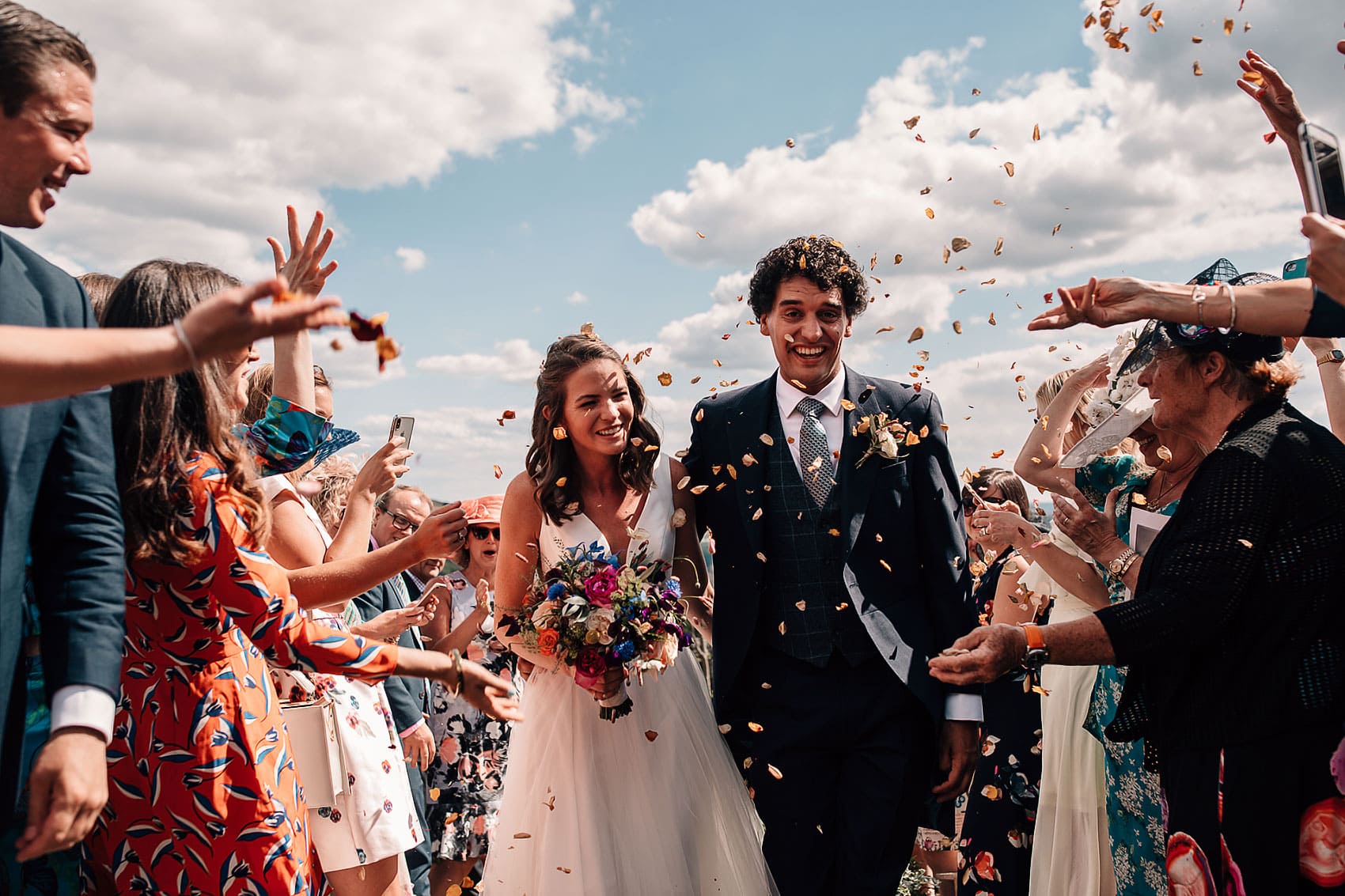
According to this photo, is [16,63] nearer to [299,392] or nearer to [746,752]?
[299,392]

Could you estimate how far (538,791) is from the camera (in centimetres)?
445

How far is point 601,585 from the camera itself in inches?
164

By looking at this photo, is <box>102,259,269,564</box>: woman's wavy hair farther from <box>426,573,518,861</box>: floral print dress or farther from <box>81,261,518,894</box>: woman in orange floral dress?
<box>426,573,518,861</box>: floral print dress

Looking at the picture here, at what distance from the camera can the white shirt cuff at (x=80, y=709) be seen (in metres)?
2.09

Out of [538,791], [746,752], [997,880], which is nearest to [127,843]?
[538,791]

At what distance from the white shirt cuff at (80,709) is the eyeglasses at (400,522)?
4.42 metres


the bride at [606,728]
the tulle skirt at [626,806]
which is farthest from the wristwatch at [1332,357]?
the tulle skirt at [626,806]

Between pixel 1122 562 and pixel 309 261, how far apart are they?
329cm

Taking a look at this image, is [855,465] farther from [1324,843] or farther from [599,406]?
[1324,843]

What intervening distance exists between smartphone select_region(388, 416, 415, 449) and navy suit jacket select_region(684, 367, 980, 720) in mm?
1421

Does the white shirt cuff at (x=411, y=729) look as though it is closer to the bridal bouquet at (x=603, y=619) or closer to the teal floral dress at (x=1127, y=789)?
the bridal bouquet at (x=603, y=619)

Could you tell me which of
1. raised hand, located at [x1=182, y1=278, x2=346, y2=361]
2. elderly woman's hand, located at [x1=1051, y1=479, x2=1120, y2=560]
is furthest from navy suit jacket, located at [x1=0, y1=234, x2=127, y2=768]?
elderly woman's hand, located at [x1=1051, y1=479, x2=1120, y2=560]

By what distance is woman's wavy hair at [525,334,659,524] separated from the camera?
4633 mm

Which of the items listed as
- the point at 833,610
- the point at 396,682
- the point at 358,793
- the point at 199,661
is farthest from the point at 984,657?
the point at 396,682
